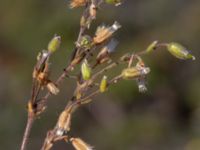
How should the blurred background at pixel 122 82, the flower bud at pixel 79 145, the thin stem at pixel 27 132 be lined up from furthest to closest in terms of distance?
1. the blurred background at pixel 122 82
2. the flower bud at pixel 79 145
3. the thin stem at pixel 27 132

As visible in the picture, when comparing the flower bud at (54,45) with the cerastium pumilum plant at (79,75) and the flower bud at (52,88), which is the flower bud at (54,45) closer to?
the cerastium pumilum plant at (79,75)

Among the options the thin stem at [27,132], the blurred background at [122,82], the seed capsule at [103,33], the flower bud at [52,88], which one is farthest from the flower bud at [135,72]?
the blurred background at [122,82]

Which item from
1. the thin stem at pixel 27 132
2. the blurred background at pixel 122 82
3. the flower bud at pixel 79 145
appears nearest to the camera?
the thin stem at pixel 27 132

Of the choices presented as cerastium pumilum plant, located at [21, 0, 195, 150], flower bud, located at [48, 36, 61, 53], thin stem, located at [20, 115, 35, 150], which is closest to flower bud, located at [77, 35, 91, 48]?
cerastium pumilum plant, located at [21, 0, 195, 150]

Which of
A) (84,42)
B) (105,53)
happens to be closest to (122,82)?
(105,53)

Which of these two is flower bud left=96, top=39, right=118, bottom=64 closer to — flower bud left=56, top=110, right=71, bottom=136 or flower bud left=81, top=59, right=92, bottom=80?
flower bud left=81, top=59, right=92, bottom=80

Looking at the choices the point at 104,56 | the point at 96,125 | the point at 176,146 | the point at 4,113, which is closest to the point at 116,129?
the point at 96,125

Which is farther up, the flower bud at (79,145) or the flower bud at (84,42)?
the flower bud at (84,42)

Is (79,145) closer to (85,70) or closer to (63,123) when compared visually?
(63,123)
